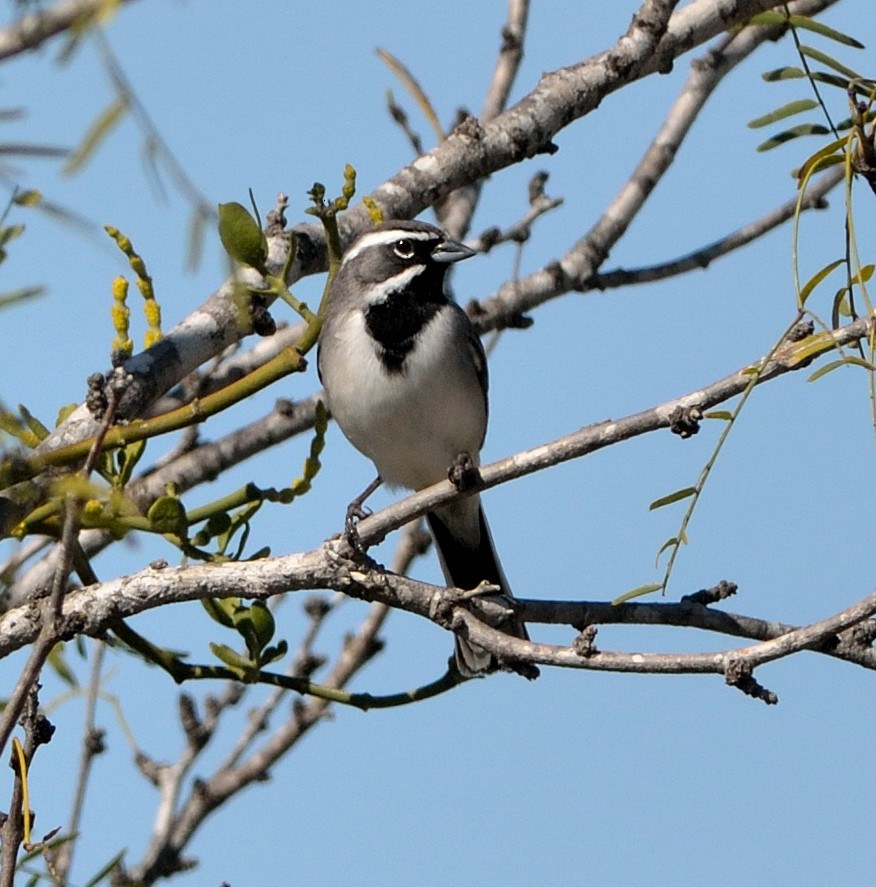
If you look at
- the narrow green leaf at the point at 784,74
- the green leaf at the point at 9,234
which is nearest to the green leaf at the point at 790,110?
the narrow green leaf at the point at 784,74

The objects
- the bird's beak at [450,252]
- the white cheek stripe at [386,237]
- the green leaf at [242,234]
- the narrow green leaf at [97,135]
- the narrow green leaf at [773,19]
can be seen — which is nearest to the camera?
the narrow green leaf at [97,135]

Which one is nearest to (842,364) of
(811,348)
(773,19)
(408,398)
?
(811,348)

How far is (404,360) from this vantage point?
5770mm

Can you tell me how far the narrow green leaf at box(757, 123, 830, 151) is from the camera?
358 cm

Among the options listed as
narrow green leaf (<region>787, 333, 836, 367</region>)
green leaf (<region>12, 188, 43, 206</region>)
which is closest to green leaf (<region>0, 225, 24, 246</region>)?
green leaf (<region>12, 188, 43, 206</region>)

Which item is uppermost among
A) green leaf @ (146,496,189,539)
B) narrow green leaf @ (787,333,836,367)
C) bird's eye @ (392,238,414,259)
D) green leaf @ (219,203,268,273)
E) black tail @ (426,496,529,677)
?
bird's eye @ (392,238,414,259)

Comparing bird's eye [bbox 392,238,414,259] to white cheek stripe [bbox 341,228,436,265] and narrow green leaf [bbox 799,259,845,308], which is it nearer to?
white cheek stripe [bbox 341,228,436,265]

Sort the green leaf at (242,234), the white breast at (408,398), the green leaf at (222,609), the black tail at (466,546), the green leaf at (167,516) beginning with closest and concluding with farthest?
the green leaf at (242,234), the green leaf at (167,516), the green leaf at (222,609), the white breast at (408,398), the black tail at (466,546)

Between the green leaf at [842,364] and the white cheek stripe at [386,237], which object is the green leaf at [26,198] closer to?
the green leaf at [842,364]

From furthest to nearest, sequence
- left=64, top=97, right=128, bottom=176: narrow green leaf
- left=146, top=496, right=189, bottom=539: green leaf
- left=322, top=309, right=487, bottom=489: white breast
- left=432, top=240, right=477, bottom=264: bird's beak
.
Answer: left=432, top=240, right=477, bottom=264: bird's beak, left=322, top=309, right=487, bottom=489: white breast, left=146, top=496, right=189, bottom=539: green leaf, left=64, top=97, right=128, bottom=176: narrow green leaf

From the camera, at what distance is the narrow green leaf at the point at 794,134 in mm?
3576

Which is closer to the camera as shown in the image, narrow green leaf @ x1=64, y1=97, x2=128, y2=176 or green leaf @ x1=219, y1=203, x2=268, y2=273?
narrow green leaf @ x1=64, y1=97, x2=128, y2=176

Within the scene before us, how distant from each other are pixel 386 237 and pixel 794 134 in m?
2.57

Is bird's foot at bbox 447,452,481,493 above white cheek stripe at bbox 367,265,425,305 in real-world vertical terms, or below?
below
